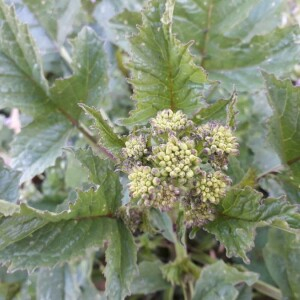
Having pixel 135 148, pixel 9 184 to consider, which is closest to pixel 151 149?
pixel 135 148

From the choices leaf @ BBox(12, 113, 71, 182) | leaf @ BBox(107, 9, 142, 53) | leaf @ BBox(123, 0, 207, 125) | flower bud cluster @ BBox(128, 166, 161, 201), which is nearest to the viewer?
flower bud cluster @ BBox(128, 166, 161, 201)

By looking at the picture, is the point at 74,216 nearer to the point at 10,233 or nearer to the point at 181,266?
the point at 10,233

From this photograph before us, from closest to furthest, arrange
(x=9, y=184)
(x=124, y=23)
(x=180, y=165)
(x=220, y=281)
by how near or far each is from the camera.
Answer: (x=180, y=165), (x=9, y=184), (x=220, y=281), (x=124, y=23)

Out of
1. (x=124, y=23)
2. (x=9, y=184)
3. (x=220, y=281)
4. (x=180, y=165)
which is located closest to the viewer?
(x=180, y=165)

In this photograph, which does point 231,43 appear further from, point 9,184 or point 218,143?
point 9,184

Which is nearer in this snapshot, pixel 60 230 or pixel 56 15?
pixel 60 230

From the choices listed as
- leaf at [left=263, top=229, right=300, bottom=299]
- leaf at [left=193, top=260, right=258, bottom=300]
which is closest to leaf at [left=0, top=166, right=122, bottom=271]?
leaf at [left=193, top=260, right=258, bottom=300]

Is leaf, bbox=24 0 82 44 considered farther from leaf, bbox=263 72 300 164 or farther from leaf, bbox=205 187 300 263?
leaf, bbox=205 187 300 263

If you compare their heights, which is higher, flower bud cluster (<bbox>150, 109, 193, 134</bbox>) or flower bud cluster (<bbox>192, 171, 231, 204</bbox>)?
flower bud cluster (<bbox>150, 109, 193, 134</bbox>)
